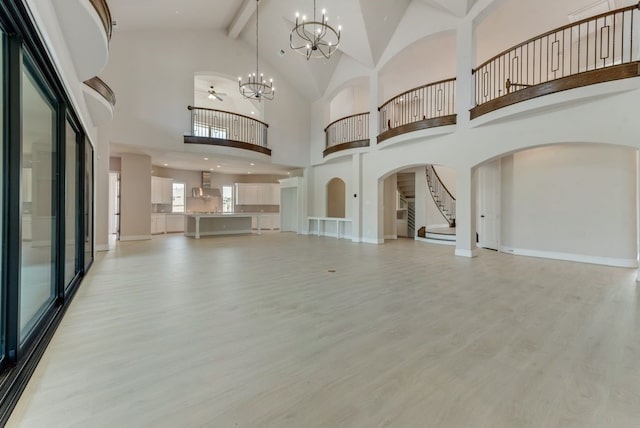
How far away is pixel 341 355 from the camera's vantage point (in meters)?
2.13

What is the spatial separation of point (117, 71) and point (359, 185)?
300 inches

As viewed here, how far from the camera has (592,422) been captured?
1.47m

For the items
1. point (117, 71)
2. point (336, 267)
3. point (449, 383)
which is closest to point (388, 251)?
point (336, 267)

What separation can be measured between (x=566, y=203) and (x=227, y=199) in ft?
42.8

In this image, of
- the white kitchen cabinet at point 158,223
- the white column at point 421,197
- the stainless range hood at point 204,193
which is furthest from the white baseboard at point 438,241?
the white kitchen cabinet at point 158,223

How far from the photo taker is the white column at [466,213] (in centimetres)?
654

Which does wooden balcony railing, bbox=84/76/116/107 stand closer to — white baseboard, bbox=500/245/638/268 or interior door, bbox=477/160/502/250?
interior door, bbox=477/160/502/250

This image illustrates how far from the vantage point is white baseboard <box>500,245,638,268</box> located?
5422 mm

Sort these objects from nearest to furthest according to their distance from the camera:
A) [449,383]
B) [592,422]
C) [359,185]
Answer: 1. [592,422]
2. [449,383]
3. [359,185]

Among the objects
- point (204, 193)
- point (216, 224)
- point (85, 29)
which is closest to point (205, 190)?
point (204, 193)

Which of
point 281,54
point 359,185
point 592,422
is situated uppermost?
point 281,54

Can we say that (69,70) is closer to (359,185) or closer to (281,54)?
(359,185)

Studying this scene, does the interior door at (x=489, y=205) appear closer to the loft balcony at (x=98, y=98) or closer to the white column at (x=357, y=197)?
the white column at (x=357, y=197)

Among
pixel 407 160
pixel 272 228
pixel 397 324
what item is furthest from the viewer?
pixel 272 228
